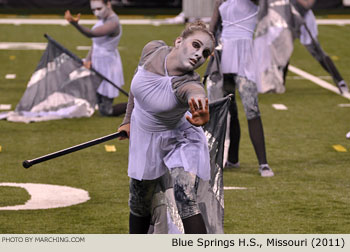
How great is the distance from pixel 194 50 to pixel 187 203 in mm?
934

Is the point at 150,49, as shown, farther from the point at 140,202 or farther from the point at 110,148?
the point at 110,148

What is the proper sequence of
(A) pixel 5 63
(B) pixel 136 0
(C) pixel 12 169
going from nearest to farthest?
(C) pixel 12 169
(A) pixel 5 63
(B) pixel 136 0

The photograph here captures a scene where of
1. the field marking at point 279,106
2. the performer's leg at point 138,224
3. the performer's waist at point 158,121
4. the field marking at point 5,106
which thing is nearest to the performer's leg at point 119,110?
the field marking at point 5,106

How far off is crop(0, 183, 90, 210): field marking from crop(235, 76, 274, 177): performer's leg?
1.86 meters

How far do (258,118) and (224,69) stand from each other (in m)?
0.59

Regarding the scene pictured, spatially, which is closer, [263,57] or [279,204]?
[279,204]

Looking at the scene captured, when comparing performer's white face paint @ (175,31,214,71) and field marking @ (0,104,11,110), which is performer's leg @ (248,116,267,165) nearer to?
performer's white face paint @ (175,31,214,71)

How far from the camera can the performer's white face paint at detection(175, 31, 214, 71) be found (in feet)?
19.2

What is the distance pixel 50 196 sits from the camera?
8.82 meters

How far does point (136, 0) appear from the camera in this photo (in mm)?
38531

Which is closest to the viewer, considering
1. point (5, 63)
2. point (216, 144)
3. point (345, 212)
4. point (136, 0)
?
point (216, 144)

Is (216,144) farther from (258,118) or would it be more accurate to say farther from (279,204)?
(258,118)

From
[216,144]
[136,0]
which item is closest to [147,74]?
[216,144]

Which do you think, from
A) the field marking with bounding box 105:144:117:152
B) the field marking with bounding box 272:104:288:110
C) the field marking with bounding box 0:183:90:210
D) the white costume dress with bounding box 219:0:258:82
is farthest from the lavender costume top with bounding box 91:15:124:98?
the field marking with bounding box 0:183:90:210
